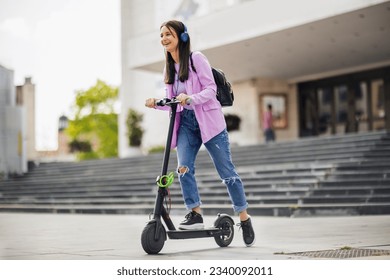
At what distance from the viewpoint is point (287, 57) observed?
21.5 m

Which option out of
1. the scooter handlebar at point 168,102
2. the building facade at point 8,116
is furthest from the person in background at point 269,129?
the scooter handlebar at point 168,102

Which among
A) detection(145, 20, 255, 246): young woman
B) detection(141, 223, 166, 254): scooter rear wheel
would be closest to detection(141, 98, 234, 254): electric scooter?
detection(141, 223, 166, 254): scooter rear wheel

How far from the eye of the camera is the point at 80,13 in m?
6.41

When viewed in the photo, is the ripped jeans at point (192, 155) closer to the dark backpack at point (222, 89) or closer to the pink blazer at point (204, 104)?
the pink blazer at point (204, 104)

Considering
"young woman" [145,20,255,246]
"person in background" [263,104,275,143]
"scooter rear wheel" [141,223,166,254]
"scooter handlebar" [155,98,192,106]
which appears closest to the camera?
"scooter rear wheel" [141,223,166,254]

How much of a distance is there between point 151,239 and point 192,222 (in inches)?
18.3

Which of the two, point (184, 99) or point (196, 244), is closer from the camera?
point (184, 99)

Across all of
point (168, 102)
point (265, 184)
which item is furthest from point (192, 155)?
point (265, 184)

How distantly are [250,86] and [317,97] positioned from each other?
2.39 meters

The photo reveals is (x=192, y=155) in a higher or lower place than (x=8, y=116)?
lower

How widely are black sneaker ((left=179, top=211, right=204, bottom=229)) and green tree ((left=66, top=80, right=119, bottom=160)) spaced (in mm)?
39860

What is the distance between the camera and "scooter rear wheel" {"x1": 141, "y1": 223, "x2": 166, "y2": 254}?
464cm

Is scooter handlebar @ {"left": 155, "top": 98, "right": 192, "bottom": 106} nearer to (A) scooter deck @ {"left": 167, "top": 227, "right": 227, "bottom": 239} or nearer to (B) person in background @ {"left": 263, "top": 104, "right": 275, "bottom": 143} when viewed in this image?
(A) scooter deck @ {"left": 167, "top": 227, "right": 227, "bottom": 239}

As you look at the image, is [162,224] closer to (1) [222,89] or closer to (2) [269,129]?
(1) [222,89]
